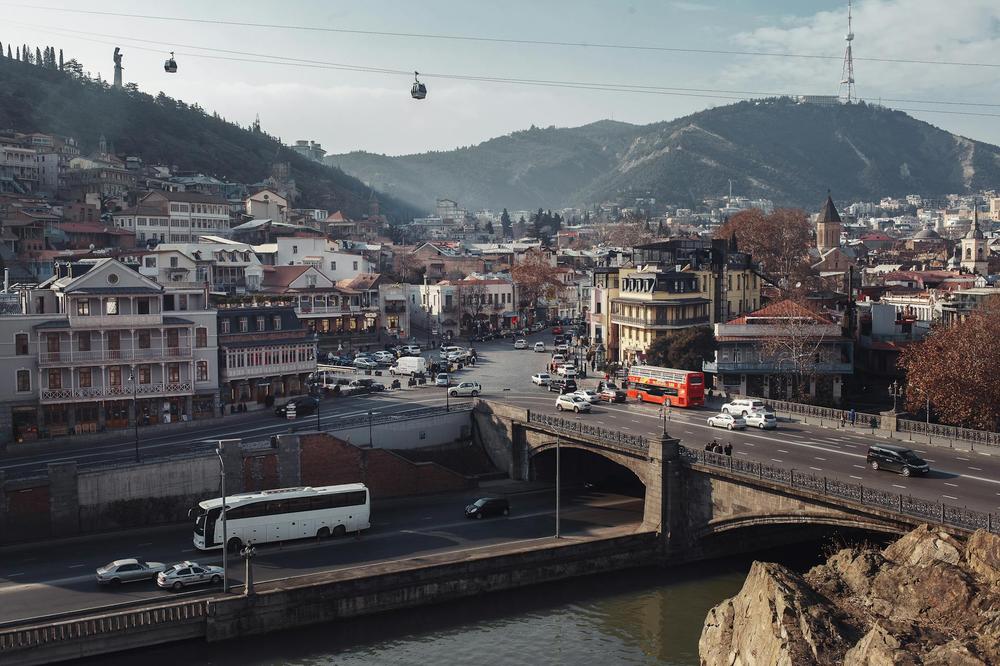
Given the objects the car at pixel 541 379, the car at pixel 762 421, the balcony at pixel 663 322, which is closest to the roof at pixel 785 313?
the balcony at pixel 663 322

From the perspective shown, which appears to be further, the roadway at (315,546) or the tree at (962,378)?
the tree at (962,378)

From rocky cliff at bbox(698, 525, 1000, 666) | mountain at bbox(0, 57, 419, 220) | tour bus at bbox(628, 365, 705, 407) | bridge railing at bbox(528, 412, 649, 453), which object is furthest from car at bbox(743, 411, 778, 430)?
mountain at bbox(0, 57, 419, 220)

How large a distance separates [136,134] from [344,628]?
536 ft

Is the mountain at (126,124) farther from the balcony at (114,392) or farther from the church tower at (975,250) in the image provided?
the balcony at (114,392)

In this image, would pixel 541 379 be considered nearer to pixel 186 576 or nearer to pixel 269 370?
pixel 269 370

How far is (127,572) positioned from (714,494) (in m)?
22.4

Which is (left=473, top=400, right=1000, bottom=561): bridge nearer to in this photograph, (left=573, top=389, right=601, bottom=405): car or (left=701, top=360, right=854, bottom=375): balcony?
(left=573, top=389, right=601, bottom=405): car

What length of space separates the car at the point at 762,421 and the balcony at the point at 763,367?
45.0ft

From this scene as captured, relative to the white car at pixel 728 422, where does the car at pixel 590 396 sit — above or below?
above

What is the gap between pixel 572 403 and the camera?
179ft

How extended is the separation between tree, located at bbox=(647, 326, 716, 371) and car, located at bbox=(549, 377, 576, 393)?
6661 millimetres

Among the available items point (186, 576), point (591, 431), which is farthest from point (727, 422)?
point (186, 576)

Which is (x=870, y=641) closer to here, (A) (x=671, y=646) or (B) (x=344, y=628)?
(A) (x=671, y=646)

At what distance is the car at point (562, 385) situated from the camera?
203 feet
